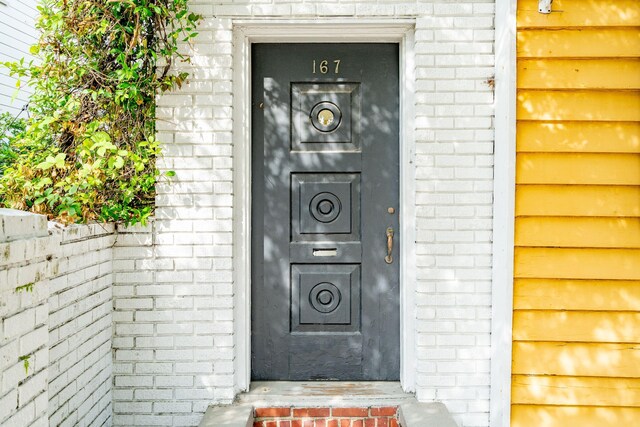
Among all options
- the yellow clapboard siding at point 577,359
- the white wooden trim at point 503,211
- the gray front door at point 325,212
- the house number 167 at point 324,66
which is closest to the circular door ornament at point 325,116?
the gray front door at point 325,212

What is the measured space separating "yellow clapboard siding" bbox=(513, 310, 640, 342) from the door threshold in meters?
0.78

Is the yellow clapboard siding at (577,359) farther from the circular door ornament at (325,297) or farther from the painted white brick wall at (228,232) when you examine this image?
the circular door ornament at (325,297)

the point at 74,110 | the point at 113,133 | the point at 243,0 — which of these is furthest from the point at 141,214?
the point at 243,0

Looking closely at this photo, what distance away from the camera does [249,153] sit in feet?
10.4

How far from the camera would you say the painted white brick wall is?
9.93 feet

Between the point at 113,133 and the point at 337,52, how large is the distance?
143 centimetres

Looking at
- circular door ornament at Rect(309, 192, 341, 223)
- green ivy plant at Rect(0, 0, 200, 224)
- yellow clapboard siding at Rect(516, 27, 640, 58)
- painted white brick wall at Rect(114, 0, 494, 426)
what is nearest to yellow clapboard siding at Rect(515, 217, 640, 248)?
painted white brick wall at Rect(114, 0, 494, 426)

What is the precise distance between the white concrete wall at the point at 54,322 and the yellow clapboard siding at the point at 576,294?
91.4 inches

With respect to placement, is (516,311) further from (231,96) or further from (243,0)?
(243,0)

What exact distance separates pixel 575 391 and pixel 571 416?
150 mm

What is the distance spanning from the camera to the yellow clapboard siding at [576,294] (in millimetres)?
2900

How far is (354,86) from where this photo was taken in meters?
3.27

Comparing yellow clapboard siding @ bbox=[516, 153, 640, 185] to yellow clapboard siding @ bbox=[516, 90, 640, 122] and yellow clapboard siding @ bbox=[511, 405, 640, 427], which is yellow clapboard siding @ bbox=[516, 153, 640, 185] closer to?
yellow clapboard siding @ bbox=[516, 90, 640, 122]

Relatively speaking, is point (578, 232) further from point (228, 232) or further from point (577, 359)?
point (228, 232)
